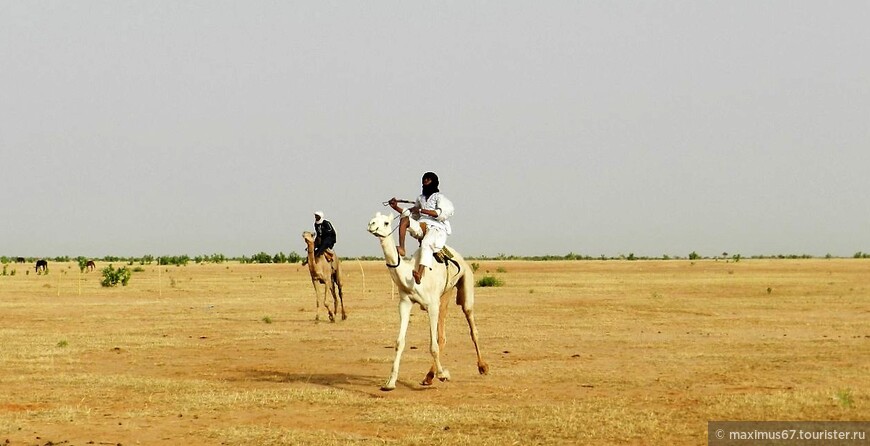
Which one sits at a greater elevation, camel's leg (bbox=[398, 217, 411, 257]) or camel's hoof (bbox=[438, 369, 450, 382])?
camel's leg (bbox=[398, 217, 411, 257])

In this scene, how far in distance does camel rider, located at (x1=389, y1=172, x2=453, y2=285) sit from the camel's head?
0.24m

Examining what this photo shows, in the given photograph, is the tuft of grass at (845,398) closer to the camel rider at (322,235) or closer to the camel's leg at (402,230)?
the camel's leg at (402,230)

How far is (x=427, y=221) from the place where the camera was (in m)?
14.2

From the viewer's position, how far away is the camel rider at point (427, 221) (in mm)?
13945

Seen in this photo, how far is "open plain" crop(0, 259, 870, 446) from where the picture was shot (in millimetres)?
11414

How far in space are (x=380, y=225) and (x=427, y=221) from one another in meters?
0.88

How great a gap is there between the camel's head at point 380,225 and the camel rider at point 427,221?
0.79 feet

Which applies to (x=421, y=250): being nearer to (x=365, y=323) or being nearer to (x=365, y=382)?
(x=365, y=382)

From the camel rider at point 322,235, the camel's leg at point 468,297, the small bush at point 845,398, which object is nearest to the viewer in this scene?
the small bush at point 845,398

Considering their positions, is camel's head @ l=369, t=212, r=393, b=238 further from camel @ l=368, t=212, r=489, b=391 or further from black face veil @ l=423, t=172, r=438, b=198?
black face veil @ l=423, t=172, r=438, b=198

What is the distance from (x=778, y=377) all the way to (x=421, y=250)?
5961 millimetres

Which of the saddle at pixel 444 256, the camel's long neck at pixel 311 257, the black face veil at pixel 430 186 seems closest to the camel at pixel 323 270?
the camel's long neck at pixel 311 257

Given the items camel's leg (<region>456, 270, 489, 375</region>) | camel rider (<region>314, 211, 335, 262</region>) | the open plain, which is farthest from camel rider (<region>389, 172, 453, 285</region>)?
camel rider (<region>314, 211, 335, 262</region>)

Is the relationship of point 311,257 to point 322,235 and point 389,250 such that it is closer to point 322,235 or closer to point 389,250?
point 322,235
